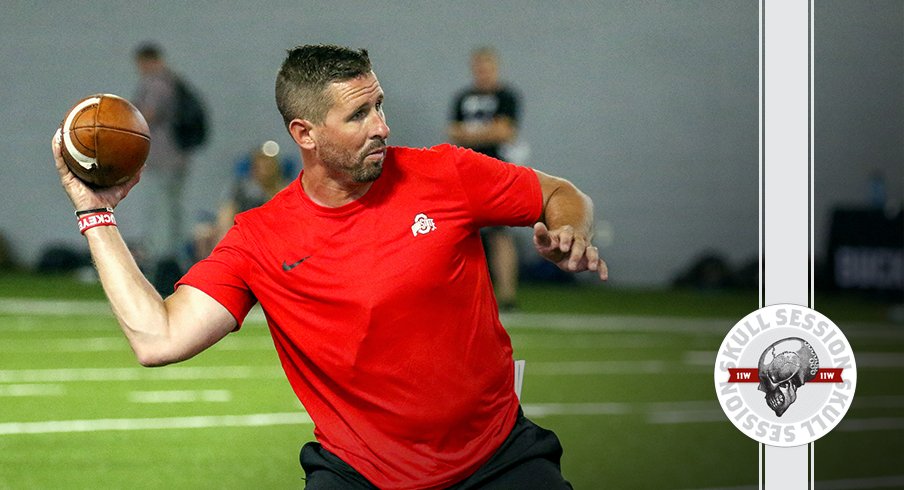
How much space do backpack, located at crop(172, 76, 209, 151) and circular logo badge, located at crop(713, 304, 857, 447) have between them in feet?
23.2

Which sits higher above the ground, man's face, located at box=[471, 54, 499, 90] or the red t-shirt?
the red t-shirt

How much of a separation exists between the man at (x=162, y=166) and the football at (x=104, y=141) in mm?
6559

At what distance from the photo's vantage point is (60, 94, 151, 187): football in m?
3.41

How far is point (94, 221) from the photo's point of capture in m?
3.33

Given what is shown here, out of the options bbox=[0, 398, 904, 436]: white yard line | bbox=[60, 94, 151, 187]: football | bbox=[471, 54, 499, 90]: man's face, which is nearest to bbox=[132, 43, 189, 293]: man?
bbox=[471, 54, 499, 90]: man's face

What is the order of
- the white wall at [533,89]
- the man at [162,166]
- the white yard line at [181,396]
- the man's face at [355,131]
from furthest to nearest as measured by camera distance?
the white wall at [533,89]
the man at [162,166]
the white yard line at [181,396]
the man's face at [355,131]

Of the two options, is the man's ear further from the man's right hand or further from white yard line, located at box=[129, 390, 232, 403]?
white yard line, located at box=[129, 390, 232, 403]

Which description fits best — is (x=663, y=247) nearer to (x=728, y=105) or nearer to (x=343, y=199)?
(x=728, y=105)

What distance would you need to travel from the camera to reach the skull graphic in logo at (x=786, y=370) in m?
3.72

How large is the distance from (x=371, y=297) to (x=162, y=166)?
744 cm

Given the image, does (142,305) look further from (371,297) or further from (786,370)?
(786,370)

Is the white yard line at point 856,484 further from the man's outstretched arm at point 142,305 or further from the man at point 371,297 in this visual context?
the man's outstretched arm at point 142,305

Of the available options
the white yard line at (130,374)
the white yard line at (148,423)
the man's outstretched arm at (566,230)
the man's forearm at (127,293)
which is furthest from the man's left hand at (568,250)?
the white yard line at (130,374)

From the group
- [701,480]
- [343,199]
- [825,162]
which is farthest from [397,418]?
[825,162]
